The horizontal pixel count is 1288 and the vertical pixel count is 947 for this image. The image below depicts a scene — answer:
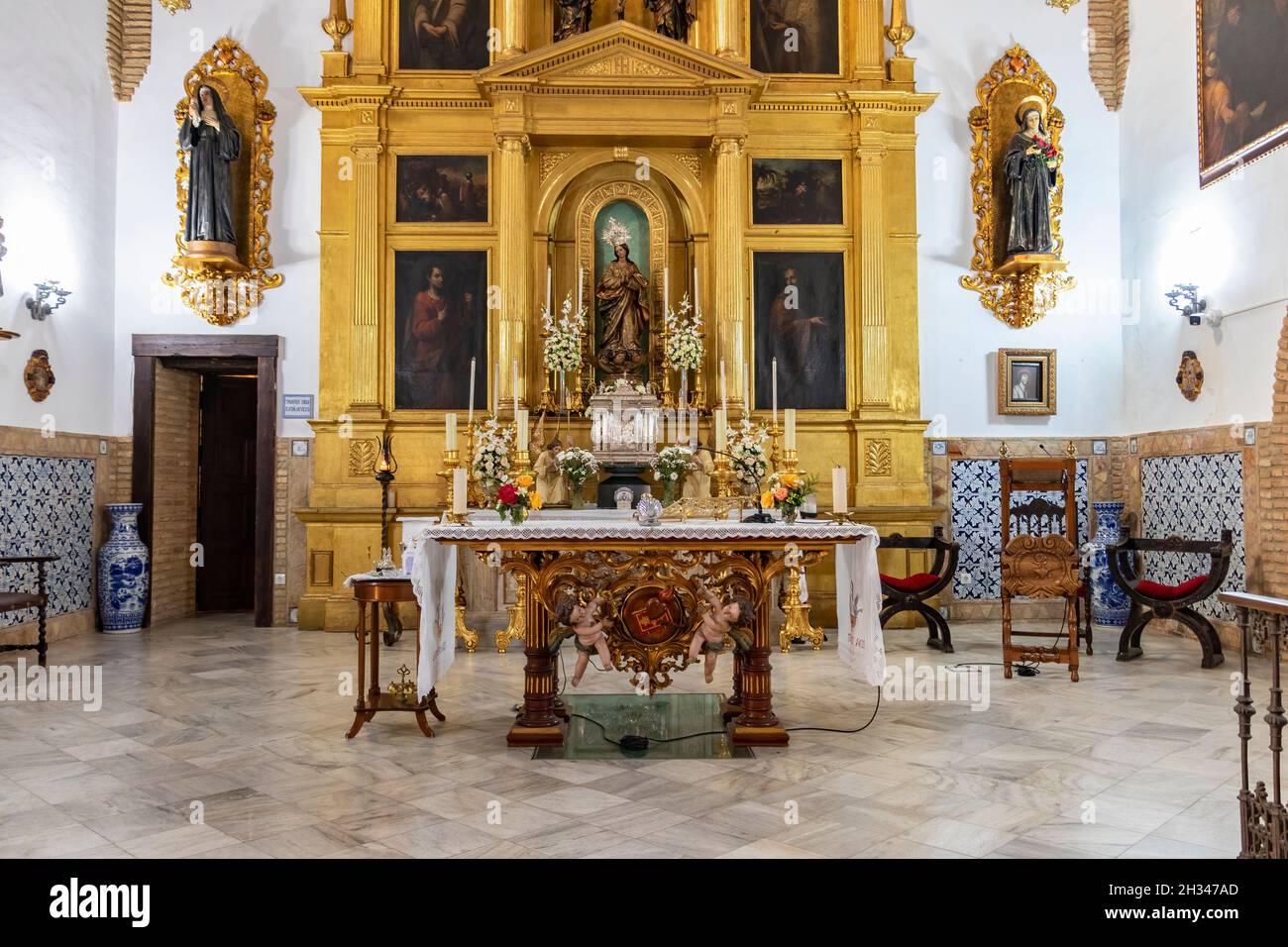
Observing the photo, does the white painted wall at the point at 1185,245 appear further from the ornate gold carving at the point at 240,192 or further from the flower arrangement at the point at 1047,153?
the ornate gold carving at the point at 240,192

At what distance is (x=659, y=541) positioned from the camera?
15.9ft

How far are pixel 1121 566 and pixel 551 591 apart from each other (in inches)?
221

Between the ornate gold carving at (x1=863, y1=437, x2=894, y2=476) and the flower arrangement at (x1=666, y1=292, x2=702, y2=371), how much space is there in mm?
1970

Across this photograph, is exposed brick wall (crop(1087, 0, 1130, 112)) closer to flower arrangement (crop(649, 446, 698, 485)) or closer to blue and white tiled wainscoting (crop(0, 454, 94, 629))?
flower arrangement (crop(649, 446, 698, 485))

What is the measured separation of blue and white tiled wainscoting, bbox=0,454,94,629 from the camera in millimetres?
7922

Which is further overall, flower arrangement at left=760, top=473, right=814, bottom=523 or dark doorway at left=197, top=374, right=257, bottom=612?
dark doorway at left=197, top=374, right=257, bottom=612

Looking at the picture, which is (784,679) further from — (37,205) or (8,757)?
(37,205)

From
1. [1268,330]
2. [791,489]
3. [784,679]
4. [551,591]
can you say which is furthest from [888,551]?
[551,591]

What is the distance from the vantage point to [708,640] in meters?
4.98

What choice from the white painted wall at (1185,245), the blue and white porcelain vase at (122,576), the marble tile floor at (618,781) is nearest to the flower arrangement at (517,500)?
the marble tile floor at (618,781)

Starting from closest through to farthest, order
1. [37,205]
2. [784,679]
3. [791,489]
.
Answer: [791,489] < [784,679] < [37,205]

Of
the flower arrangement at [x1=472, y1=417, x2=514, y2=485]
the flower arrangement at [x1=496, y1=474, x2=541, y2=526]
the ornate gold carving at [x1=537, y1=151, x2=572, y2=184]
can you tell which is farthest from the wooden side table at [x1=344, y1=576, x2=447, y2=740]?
the ornate gold carving at [x1=537, y1=151, x2=572, y2=184]

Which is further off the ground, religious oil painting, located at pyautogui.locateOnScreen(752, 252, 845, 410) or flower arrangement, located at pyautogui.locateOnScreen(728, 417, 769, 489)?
religious oil painting, located at pyautogui.locateOnScreen(752, 252, 845, 410)

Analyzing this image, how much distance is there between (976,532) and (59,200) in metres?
9.64
